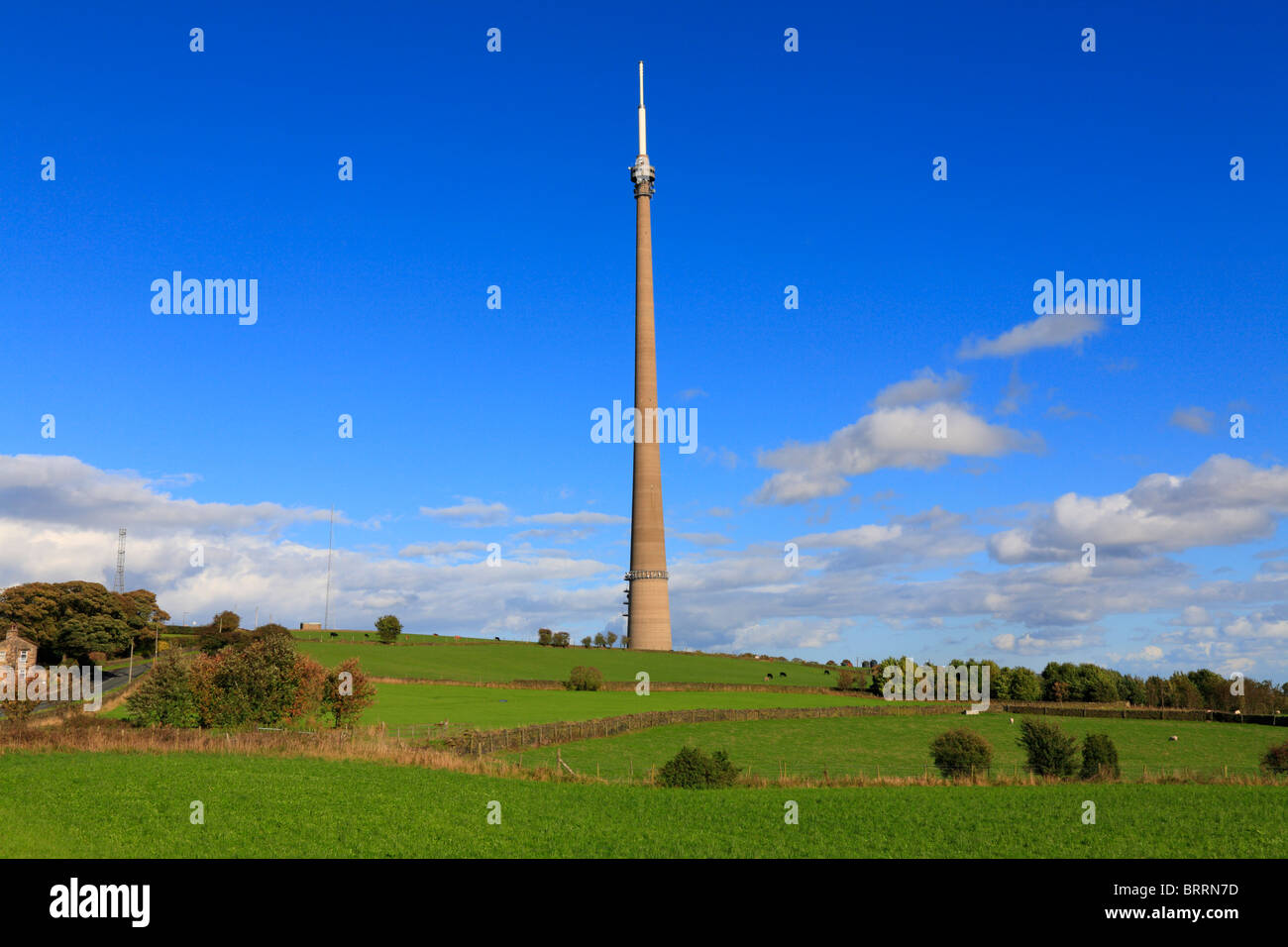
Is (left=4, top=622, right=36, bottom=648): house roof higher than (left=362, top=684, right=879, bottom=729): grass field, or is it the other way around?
(left=4, top=622, right=36, bottom=648): house roof

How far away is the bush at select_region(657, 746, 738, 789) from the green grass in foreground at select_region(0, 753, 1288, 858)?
1.38 meters

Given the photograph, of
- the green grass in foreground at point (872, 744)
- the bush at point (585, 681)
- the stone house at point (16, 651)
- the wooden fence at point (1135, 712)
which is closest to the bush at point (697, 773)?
the green grass in foreground at point (872, 744)

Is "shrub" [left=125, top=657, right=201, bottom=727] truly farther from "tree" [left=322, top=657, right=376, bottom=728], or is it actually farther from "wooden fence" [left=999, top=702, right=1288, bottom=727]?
"wooden fence" [left=999, top=702, right=1288, bottom=727]

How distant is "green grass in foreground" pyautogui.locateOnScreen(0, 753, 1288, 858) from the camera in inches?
1071

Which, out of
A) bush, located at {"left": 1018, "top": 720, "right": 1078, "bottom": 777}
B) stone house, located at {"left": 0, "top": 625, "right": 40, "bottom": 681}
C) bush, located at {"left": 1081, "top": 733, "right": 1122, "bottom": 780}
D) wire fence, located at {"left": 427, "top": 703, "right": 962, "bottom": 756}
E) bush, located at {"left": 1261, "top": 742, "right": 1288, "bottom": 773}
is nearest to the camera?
bush, located at {"left": 1018, "top": 720, "right": 1078, "bottom": 777}

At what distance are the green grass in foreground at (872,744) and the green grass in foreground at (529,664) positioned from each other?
30.1m

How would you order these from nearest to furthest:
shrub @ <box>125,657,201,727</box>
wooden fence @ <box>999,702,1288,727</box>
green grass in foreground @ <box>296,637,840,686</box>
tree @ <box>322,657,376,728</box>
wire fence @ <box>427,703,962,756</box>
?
1. wire fence @ <box>427,703,962,756</box>
2. shrub @ <box>125,657,201,727</box>
3. tree @ <box>322,657,376,728</box>
4. wooden fence @ <box>999,702,1288,727</box>
5. green grass in foreground @ <box>296,637,840,686</box>

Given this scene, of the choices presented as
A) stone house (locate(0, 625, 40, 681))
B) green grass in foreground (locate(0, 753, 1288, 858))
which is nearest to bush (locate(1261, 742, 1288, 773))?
green grass in foreground (locate(0, 753, 1288, 858))

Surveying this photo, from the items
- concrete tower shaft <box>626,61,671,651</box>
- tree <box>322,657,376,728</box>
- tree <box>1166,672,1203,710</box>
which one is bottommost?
tree <box>1166,672,1203,710</box>

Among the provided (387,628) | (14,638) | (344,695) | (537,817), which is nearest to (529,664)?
(387,628)

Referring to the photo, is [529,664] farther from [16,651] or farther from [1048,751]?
[1048,751]
